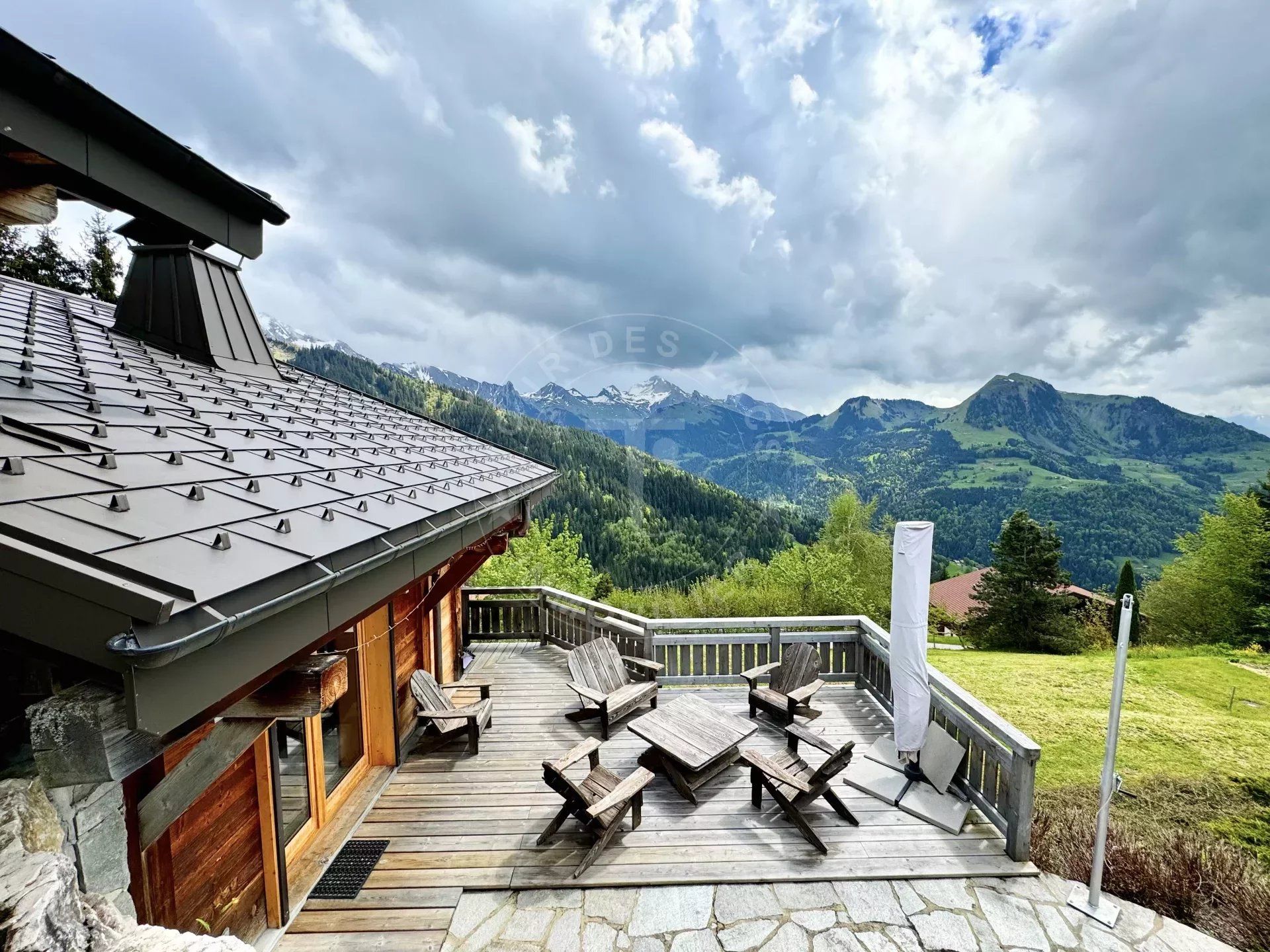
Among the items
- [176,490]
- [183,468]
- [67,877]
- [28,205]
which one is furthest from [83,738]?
[28,205]

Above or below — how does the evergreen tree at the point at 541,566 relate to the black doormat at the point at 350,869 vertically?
below

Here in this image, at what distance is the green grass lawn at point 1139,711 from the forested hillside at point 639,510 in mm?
17349

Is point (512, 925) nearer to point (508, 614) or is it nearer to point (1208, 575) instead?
point (508, 614)

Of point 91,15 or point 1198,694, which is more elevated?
point 91,15

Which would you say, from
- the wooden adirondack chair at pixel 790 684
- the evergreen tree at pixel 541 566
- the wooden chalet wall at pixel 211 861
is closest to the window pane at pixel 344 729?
the wooden chalet wall at pixel 211 861

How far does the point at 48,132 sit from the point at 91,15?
404 cm

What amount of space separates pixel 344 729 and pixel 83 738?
165 inches

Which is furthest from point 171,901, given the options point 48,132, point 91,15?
point 91,15

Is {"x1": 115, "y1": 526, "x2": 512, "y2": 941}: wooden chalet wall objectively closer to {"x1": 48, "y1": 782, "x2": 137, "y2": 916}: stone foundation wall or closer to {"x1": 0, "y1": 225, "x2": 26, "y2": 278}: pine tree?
{"x1": 48, "y1": 782, "x2": 137, "y2": 916}: stone foundation wall

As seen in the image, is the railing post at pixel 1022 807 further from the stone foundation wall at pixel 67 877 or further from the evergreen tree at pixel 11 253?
the evergreen tree at pixel 11 253

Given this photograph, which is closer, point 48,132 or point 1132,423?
point 48,132

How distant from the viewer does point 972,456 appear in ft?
491

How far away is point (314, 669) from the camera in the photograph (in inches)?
76.0

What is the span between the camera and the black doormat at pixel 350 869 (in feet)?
12.1
